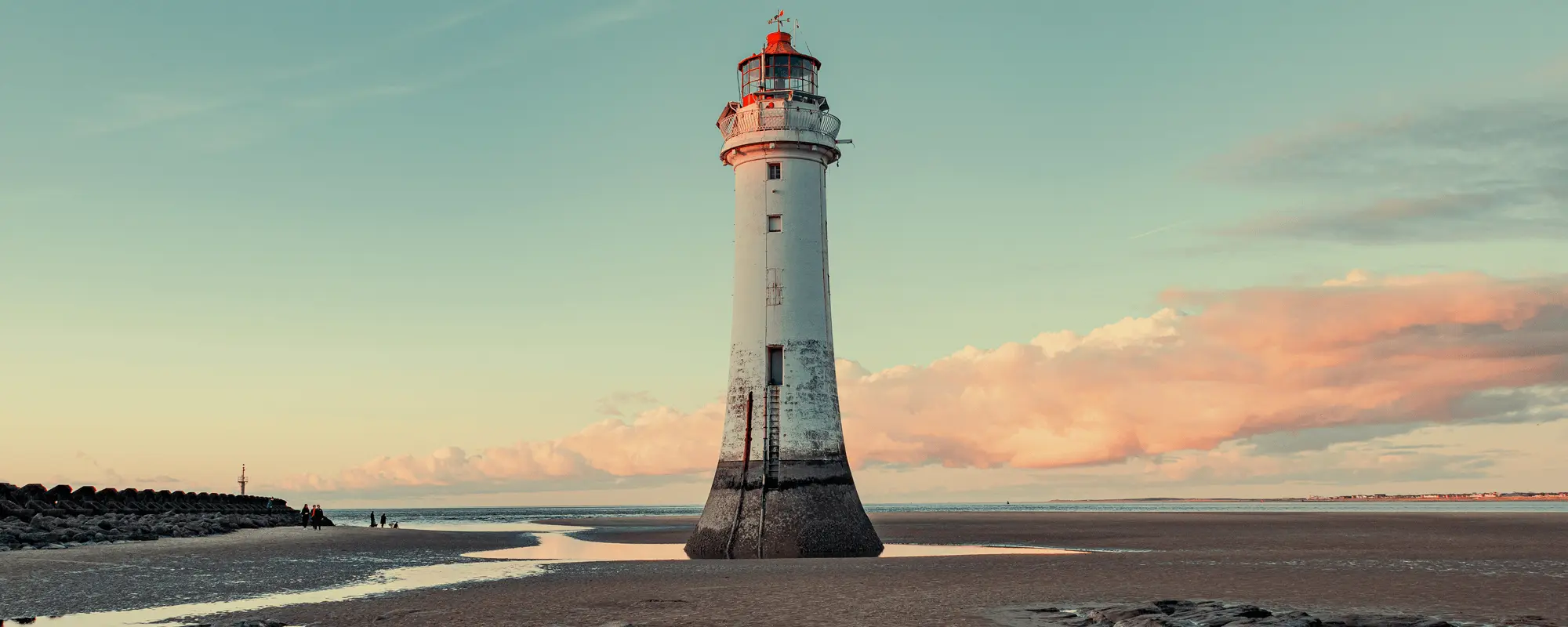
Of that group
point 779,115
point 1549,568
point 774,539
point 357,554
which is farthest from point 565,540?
point 1549,568

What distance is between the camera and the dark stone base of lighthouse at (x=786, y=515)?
93.4ft

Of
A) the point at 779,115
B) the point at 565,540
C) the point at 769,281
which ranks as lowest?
the point at 565,540

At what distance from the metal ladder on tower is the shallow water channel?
3914mm

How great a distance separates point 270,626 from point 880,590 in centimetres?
973

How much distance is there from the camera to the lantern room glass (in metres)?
31.0

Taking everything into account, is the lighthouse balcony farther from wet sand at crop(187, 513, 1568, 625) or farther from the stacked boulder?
the stacked boulder

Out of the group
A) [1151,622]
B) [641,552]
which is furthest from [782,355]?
[1151,622]

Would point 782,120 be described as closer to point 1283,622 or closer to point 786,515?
point 786,515

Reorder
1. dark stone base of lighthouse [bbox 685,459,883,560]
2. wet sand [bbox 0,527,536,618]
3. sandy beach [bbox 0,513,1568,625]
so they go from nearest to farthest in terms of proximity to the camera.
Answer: sandy beach [bbox 0,513,1568,625] → wet sand [bbox 0,527,536,618] → dark stone base of lighthouse [bbox 685,459,883,560]

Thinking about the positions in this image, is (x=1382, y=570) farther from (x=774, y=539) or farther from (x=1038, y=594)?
(x=774, y=539)

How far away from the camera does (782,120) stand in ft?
99.0

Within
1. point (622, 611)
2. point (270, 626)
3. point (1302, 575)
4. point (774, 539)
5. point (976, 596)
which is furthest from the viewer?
point (774, 539)

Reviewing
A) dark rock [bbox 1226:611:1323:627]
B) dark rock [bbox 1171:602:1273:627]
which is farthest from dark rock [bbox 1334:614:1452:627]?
dark rock [bbox 1171:602:1273:627]

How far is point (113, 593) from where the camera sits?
20.7m
